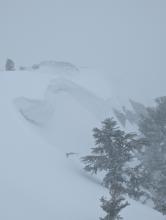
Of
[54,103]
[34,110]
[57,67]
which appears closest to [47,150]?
[34,110]

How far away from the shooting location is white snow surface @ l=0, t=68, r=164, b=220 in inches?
733

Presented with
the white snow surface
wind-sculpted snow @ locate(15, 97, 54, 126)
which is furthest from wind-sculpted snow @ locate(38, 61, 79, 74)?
wind-sculpted snow @ locate(15, 97, 54, 126)

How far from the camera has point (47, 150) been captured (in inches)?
1057

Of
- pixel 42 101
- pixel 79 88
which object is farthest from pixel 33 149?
Answer: pixel 79 88

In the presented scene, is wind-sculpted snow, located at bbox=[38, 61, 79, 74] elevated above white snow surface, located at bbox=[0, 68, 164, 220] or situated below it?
above

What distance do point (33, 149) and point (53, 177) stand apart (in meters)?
3.72

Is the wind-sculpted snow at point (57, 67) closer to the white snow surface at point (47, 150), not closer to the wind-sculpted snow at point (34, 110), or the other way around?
Result: the white snow surface at point (47, 150)

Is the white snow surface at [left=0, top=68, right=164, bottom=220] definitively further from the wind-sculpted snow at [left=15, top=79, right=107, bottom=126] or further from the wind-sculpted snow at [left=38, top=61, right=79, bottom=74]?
the wind-sculpted snow at [left=38, top=61, right=79, bottom=74]

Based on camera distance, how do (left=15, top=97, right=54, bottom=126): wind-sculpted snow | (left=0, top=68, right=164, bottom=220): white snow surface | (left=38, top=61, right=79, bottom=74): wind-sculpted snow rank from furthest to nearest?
(left=38, top=61, right=79, bottom=74): wind-sculpted snow
(left=15, top=97, right=54, bottom=126): wind-sculpted snow
(left=0, top=68, right=164, bottom=220): white snow surface

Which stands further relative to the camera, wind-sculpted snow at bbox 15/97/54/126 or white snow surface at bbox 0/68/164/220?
wind-sculpted snow at bbox 15/97/54/126

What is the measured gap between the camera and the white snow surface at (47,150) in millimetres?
18625

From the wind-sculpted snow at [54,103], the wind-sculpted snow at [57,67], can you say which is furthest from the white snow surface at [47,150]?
the wind-sculpted snow at [57,67]

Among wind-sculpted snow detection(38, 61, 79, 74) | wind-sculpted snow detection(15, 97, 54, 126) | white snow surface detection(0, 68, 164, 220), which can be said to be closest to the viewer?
white snow surface detection(0, 68, 164, 220)

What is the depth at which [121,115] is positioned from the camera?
5031 centimetres
